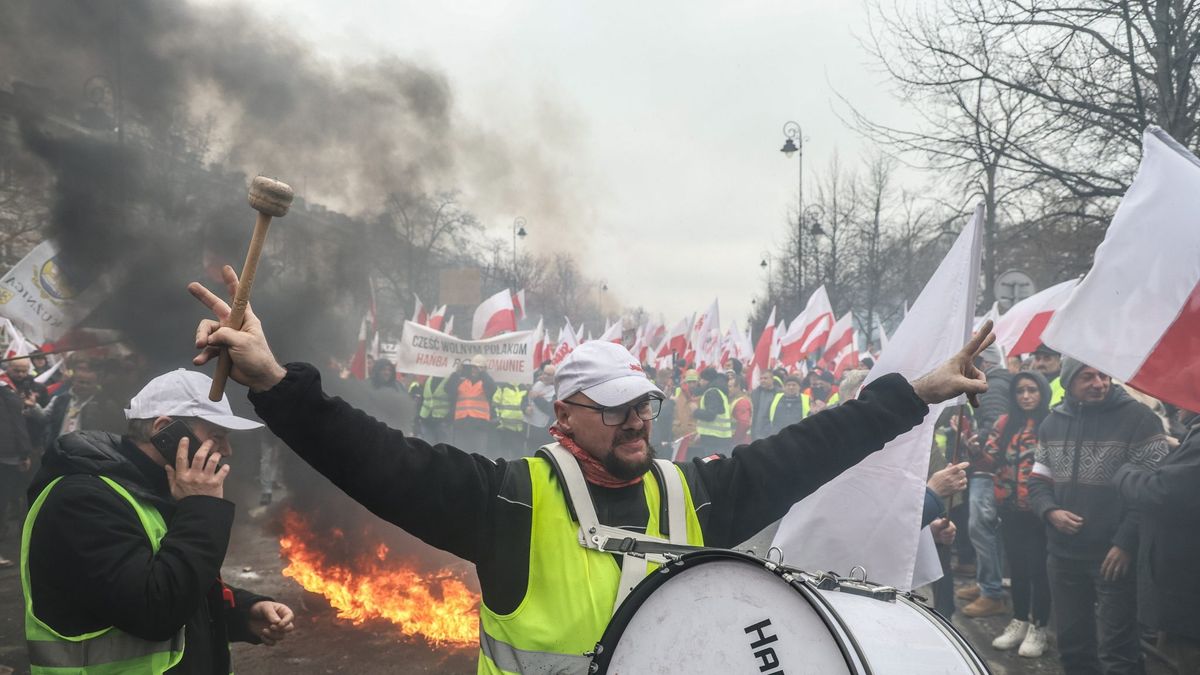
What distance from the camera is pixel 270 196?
6.18 feet

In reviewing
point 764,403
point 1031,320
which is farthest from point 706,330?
point 1031,320

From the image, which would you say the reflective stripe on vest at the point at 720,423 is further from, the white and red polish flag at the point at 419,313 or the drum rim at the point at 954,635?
the drum rim at the point at 954,635

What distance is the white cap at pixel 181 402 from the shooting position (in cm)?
260

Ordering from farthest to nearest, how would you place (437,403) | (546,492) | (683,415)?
(437,403) → (683,415) → (546,492)

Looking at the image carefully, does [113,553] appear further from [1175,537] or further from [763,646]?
[1175,537]

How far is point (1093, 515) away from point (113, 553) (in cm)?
509

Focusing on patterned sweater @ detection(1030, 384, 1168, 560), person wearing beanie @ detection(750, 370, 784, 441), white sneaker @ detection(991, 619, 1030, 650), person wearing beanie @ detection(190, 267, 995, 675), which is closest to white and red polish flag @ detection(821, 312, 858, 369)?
person wearing beanie @ detection(750, 370, 784, 441)

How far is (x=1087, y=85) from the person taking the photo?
8664 mm

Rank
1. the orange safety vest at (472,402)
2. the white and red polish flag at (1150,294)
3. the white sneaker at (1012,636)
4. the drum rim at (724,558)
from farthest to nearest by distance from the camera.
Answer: the orange safety vest at (472,402), the white sneaker at (1012,636), the white and red polish flag at (1150,294), the drum rim at (724,558)

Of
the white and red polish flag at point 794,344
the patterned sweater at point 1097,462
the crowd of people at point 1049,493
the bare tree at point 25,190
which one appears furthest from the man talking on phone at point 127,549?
the white and red polish flag at point 794,344

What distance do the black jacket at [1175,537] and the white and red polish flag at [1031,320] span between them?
3936 millimetres

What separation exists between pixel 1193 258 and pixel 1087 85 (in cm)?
610

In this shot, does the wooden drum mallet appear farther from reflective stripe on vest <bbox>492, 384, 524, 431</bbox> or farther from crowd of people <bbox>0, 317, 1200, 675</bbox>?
reflective stripe on vest <bbox>492, 384, 524, 431</bbox>

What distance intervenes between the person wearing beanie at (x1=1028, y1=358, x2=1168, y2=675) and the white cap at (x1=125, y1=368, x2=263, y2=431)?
15.1 ft
